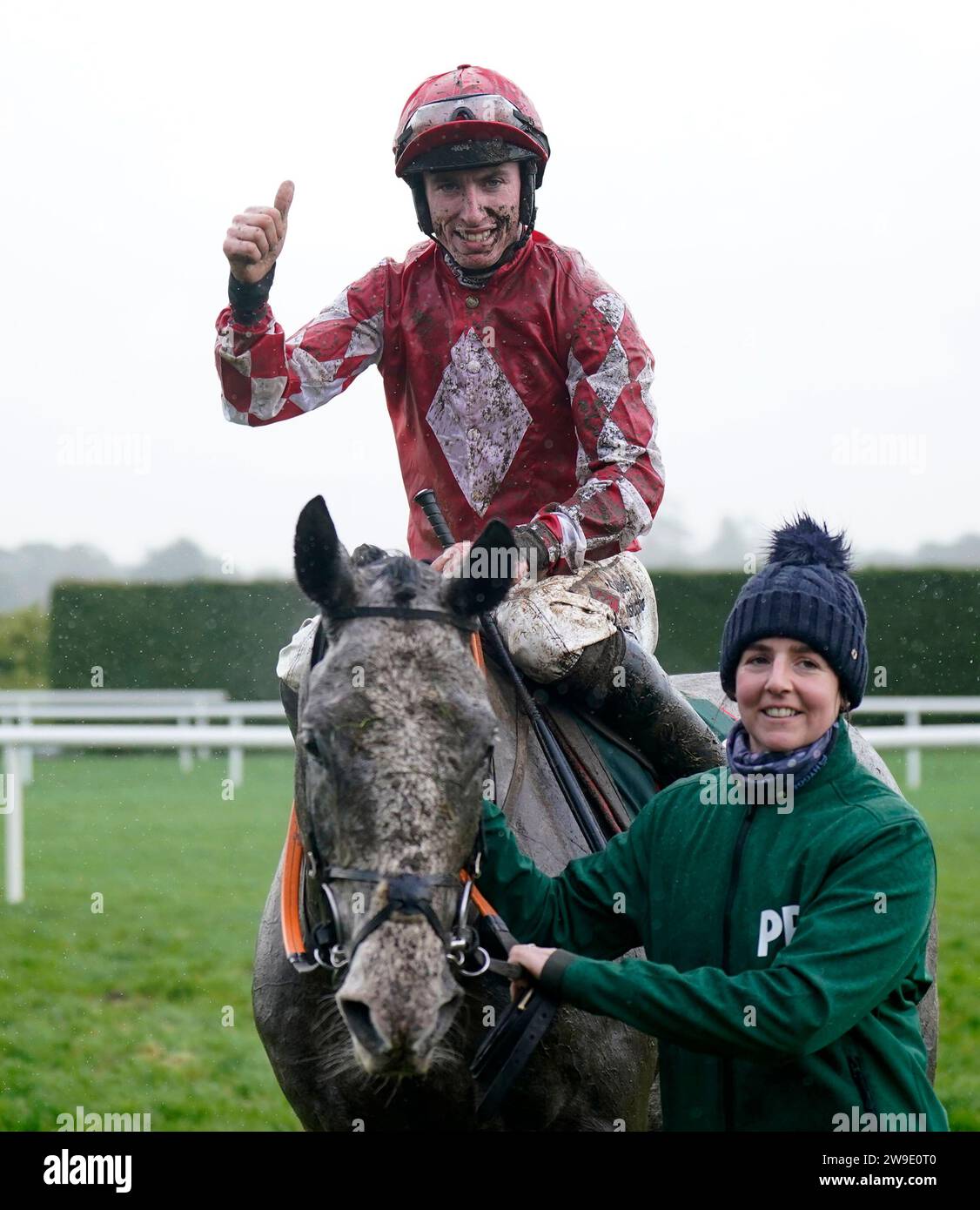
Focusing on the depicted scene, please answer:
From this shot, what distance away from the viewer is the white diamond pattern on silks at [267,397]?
11.3ft

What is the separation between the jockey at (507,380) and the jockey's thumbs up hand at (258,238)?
0.07 m

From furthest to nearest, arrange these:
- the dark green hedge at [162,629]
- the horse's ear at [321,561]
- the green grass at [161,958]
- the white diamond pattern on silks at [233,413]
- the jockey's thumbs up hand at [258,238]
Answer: the dark green hedge at [162,629] < the green grass at [161,958] < the white diamond pattern on silks at [233,413] < the jockey's thumbs up hand at [258,238] < the horse's ear at [321,561]

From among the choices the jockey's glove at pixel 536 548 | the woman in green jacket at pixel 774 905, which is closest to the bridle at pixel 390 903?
the woman in green jacket at pixel 774 905

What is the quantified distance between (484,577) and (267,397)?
111 cm

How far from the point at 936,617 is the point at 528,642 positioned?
15643 mm

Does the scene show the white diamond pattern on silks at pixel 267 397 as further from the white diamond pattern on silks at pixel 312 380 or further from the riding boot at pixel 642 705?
the riding boot at pixel 642 705

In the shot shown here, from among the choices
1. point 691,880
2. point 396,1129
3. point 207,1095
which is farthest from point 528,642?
point 207,1095

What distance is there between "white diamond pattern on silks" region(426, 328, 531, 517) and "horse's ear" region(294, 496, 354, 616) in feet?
3.36

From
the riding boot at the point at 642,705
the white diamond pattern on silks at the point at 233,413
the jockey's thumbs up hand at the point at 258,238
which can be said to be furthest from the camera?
the white diamond pattern on silks at the point at 233,413

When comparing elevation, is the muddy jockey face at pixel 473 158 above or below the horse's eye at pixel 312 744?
above

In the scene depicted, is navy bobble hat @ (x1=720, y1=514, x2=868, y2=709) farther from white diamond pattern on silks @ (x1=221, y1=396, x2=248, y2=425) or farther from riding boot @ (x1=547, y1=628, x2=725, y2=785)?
white diamond pattern on silks @ (x1=221, y1=396, x2=248, y2=425)

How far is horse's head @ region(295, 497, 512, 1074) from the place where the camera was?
7.30 feet

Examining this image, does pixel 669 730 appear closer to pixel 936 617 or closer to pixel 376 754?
pixel 376 754

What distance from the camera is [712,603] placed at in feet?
58.0
